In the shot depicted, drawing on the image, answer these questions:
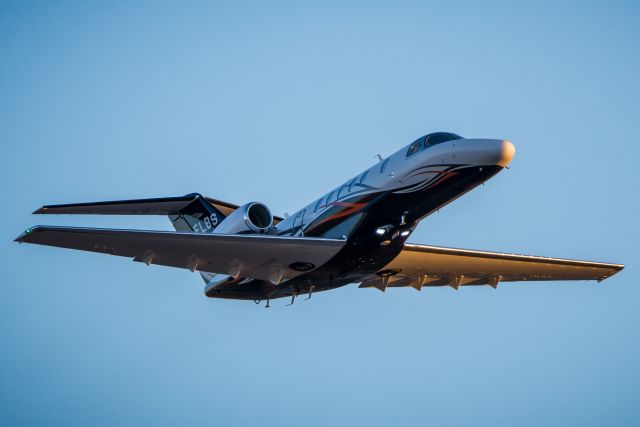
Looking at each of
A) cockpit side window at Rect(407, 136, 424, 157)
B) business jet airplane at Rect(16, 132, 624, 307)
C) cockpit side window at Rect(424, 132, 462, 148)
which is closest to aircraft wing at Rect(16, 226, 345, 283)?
business jet airplane at Rect(16, 132, 624, 307)

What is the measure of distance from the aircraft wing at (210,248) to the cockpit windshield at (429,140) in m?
2.52

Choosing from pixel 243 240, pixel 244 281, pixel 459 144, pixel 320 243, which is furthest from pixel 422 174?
pixel 244 281

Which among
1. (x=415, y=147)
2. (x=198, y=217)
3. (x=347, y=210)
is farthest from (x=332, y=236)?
(x=198, y=217)

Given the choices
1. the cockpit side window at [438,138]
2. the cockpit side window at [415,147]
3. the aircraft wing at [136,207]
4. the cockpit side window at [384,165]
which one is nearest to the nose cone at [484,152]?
the cockpit side window at [438,138]

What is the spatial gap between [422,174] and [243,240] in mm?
4006

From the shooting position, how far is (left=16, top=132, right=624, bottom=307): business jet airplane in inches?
618

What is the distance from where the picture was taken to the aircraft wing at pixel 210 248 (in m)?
15.2

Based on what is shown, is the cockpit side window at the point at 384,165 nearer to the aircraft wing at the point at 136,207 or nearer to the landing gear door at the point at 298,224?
the landing gear door at the point at 298,224

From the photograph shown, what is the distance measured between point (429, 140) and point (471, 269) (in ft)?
18.5

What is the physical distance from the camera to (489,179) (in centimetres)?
1597

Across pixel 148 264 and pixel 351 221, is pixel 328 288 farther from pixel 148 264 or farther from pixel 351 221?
pixel 148 264

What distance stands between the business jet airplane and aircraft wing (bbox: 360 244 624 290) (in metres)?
0.06

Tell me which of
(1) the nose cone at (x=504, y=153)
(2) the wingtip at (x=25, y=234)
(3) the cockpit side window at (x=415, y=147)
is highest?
(3) the cockpit side window at (x=415, y=147)

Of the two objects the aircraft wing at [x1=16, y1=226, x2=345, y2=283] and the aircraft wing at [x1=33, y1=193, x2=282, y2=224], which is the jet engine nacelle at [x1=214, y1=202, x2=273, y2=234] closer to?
the aircraft wing at [x1=16, y1=226, x2=345, y2=283]
